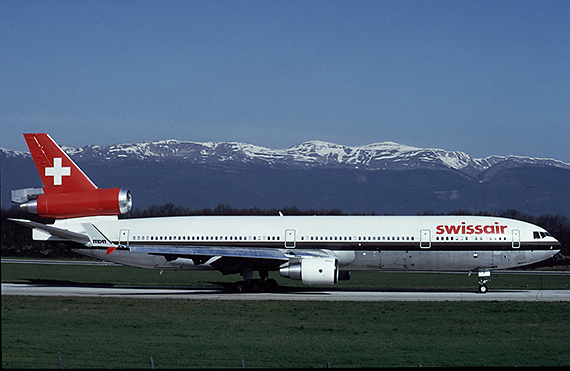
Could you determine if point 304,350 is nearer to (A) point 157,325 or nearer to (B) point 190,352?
(B) point 190,352

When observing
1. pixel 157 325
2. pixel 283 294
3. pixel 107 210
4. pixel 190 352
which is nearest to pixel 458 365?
pixel 190 352

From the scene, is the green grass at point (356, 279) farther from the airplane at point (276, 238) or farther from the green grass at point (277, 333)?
the green grass at point (277, 333)

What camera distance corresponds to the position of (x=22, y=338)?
20.3 meters

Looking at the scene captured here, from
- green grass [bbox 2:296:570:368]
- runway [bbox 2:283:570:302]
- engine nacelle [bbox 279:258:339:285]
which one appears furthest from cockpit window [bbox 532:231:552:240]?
engine nacelle [bbox 279:258:339:285]

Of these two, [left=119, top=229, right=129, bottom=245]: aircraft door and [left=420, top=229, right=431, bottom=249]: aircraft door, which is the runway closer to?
[left=420, top=229, right=431, bottom=249]: aircraft door

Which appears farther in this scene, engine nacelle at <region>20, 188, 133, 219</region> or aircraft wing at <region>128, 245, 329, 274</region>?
engine nacelle at <region>20, 188, 133, 219</region>

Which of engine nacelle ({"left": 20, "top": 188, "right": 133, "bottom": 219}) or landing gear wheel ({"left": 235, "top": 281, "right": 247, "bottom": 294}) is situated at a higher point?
engine nacelle ({"left": 20, "top": 188, "right": 133, "bottom": 219})

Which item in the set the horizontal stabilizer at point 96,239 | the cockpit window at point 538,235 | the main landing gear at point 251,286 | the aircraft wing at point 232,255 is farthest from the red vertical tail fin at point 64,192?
the cockpit window at point 538,235

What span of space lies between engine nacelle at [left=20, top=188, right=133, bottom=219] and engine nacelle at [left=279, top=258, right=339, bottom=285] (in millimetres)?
11828

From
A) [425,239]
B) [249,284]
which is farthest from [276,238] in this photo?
[425,239]

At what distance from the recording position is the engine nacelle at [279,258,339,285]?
40.0m

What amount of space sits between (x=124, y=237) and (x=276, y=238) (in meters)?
10.6

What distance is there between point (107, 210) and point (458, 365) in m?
28.8

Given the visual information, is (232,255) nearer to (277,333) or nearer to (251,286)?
(251,286)
